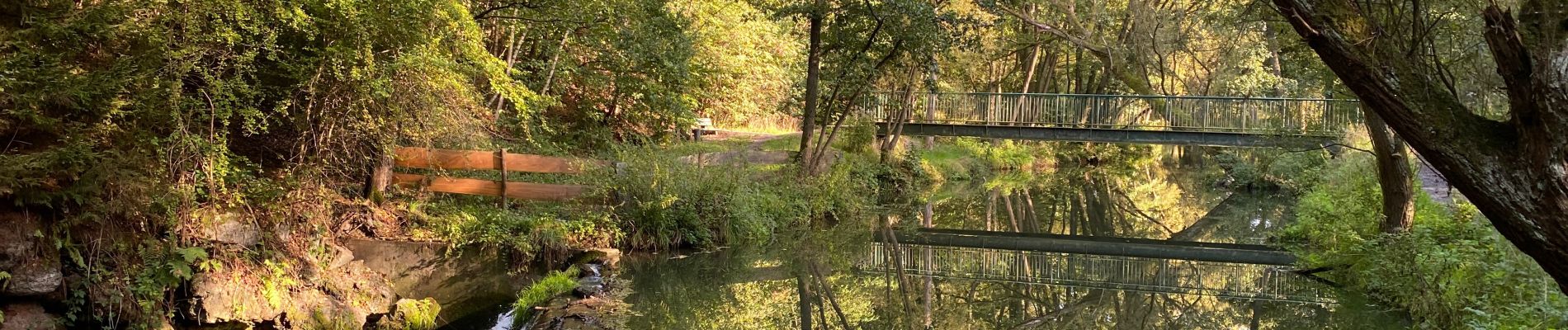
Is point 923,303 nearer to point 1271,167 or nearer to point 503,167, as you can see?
point 503,167

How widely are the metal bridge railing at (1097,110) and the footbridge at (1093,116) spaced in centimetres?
2

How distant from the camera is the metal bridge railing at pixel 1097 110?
2092cm

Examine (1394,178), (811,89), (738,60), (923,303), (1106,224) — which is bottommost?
(1106,224)

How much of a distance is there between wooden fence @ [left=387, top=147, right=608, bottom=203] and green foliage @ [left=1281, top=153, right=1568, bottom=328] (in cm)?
817

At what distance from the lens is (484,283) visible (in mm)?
9727

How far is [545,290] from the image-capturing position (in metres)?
8.75

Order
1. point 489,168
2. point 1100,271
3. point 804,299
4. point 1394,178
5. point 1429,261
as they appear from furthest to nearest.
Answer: point 1100,271 → point 489,168 → point 804,299 → point 1394,178 → point 1429,261

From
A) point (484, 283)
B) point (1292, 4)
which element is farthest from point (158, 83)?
point (1292, 4)

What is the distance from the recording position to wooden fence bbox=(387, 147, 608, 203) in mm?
11000

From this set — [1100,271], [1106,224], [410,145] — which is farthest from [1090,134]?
[410,145]

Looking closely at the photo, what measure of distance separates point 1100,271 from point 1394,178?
3604 millimetres

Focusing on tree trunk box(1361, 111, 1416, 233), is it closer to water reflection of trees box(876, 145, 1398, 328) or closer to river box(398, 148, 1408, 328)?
river box(398, 148, 1408, 328)

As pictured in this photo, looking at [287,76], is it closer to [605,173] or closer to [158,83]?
[158,83]

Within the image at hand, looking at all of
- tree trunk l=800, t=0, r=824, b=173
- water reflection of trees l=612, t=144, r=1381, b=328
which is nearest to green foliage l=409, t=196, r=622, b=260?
water reflection of trees l=612, t=144, r=1381, b=328
